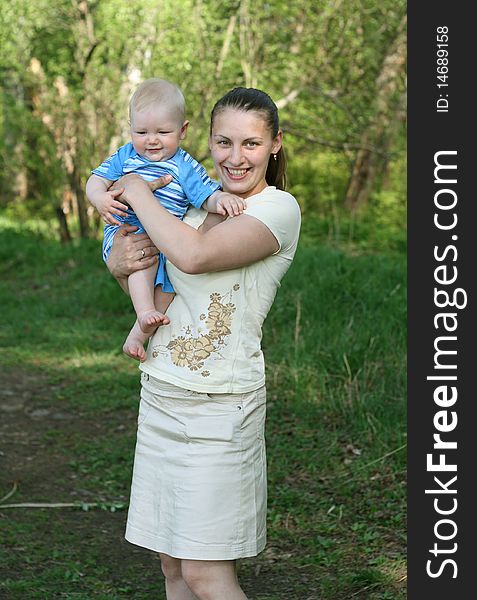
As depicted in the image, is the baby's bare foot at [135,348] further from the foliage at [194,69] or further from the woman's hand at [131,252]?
the foliage at [194,69]

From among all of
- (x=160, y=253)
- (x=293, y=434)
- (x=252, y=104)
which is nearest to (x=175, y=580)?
(x=160, y=253)

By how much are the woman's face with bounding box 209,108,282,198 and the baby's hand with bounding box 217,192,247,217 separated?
0.06 m

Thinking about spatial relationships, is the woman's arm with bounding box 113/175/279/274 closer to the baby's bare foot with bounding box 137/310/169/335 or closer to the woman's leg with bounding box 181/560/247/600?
the baby's bare foot with bounding box 137/310/169/335

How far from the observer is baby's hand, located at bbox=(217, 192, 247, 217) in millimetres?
2770

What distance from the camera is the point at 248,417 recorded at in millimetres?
2852

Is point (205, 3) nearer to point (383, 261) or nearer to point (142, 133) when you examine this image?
point (383, 261)

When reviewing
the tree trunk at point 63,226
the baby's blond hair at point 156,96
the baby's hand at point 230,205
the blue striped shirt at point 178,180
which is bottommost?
the baby's hand at point 230,205

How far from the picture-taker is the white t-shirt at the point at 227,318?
280cm

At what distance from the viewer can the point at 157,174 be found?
2.97m

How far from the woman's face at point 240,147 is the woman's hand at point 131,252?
296 millimetres

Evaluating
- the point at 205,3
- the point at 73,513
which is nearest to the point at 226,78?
the point at 205,3

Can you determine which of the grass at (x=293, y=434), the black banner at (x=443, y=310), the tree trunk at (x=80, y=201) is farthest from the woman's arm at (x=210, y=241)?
the tree trunk at (x=80, y=201)

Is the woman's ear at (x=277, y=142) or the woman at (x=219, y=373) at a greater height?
the woman's ear at (x=277, y=142)

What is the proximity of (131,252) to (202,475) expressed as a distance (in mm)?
653
